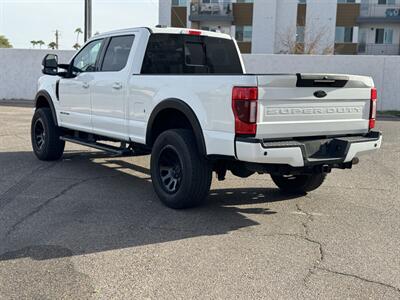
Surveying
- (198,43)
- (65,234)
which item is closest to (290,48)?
(198,43)

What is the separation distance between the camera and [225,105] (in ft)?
16.8

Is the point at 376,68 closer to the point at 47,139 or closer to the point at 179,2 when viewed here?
the point at 47,139

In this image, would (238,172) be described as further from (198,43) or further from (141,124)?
(198,43)

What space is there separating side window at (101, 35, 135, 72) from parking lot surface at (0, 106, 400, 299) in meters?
1.66

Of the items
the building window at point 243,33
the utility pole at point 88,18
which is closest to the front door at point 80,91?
the utility pole at point 88,18

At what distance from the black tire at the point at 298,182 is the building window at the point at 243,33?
3435 centimetres

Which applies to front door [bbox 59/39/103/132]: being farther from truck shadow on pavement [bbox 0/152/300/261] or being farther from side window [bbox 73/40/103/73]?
truck shadow on pavement [bbox 0/152/300/261]

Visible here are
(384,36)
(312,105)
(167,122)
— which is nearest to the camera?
(312,105)

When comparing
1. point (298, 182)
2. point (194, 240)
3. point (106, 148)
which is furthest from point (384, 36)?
point (194, 240)

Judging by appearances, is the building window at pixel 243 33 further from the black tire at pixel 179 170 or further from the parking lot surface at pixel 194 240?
the black tire at pixel 179 170

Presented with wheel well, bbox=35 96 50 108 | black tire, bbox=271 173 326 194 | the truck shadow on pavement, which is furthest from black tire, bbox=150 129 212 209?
wheel well, bbox=35 96 50 108

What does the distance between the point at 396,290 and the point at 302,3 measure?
37.6m

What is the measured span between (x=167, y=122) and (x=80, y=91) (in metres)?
2.09

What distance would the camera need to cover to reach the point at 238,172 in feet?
18.9
